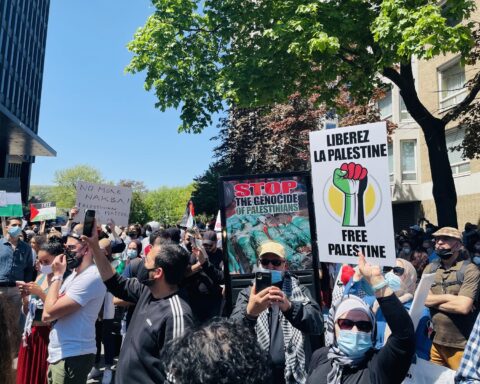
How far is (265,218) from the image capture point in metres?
5.02

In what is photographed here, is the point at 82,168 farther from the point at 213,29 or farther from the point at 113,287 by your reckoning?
the point at 113,287

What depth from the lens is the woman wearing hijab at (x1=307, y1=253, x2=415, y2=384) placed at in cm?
225

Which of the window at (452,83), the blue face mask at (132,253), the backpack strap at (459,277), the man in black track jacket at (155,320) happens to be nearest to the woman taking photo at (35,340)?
the man in black track jacket at (155,320)

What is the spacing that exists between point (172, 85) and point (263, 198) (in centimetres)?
676

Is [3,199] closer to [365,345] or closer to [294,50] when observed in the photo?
[294,50]

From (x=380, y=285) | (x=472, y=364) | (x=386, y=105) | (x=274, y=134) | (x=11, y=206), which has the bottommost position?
(x=472, y=364)

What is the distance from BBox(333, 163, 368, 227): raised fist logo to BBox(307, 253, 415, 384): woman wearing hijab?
0.51 meters

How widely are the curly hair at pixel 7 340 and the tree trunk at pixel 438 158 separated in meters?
9.59

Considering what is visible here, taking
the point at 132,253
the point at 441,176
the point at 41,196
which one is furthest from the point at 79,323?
the point at 41,196

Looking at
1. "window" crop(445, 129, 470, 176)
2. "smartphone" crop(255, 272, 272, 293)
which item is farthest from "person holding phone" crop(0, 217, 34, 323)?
"window" crop(445, 129, 470, 176)

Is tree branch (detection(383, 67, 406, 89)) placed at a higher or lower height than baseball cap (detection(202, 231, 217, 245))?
higher

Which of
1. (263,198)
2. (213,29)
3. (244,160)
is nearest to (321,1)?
(213,29)

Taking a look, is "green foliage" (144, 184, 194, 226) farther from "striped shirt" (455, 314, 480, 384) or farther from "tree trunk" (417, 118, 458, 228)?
"striped shirt" (455, 314, 480, 384)

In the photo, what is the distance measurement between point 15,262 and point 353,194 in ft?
20.9
